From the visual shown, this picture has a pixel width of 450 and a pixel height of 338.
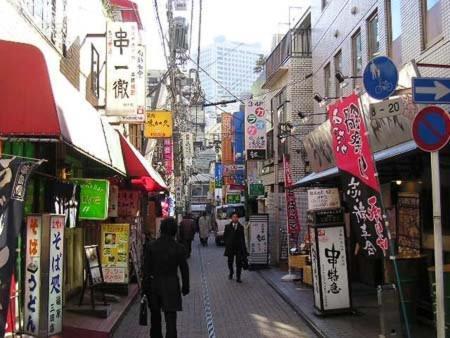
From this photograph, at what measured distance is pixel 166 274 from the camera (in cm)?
839

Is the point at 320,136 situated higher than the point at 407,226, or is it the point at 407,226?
the point at 320,136

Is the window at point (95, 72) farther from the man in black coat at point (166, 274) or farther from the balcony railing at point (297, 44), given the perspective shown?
the balcony railing at point (297, 44)

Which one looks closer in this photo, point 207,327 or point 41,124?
point 41,124

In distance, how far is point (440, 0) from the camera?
9.85 m

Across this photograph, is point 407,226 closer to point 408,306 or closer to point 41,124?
point 408,306

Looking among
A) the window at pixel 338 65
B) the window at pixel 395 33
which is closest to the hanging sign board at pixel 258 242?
the window at pixel 338 65

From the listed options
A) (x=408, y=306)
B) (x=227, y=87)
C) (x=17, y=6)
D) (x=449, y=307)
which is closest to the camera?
(x=449, y=307)

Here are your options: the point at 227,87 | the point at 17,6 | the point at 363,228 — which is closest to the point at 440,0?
the point at 363,228

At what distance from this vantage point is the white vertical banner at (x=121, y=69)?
14742mm

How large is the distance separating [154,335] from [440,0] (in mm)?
6817

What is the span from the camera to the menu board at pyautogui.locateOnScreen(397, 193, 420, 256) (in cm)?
1128

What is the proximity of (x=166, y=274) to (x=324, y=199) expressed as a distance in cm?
531

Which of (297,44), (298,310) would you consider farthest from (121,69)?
(297,44)

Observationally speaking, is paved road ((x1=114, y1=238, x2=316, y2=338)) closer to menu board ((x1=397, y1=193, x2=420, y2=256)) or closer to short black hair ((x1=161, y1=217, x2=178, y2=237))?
menu board ((x1=397, y1=193, x2=420, y2=256))
